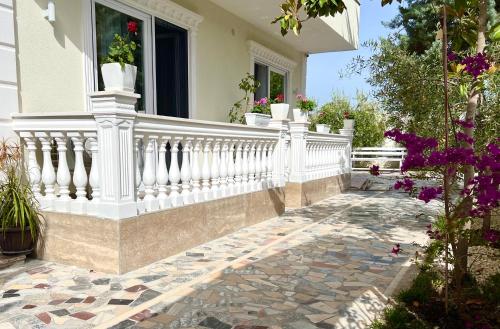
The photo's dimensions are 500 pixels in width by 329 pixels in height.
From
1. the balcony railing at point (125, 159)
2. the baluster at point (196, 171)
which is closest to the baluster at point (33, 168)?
the balcony railing at point (125, 159)

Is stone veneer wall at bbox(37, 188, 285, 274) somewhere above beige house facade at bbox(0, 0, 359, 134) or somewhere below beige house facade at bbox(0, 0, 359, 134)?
below

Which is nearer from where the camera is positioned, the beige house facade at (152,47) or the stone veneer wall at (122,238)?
the stone veneer wall at (122,238)

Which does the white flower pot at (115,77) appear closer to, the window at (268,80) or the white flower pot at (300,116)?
the white flower pot at (300,116)

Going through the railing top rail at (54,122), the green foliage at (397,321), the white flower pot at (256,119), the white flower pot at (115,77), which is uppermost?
the white flower pot at (115,77)

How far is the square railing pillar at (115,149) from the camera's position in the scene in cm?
355

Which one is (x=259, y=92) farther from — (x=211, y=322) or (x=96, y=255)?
(x=211, y=322)

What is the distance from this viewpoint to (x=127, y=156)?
12.2 feet

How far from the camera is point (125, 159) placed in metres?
3.71

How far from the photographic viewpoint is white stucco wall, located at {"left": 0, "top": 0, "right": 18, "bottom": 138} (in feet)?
13.4

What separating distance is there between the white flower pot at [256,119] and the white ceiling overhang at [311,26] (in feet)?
6.85

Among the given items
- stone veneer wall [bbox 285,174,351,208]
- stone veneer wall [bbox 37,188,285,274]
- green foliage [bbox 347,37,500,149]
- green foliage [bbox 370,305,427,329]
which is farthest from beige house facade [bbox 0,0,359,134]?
green foliage [bbox 370,305,427,329]

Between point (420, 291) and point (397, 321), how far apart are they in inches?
22.5

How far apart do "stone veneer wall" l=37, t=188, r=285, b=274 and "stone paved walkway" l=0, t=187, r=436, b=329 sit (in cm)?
10

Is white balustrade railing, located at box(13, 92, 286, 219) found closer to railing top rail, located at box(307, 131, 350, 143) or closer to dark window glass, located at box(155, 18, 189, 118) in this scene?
dark window glass, located at box(155, 18, 189, 118)
